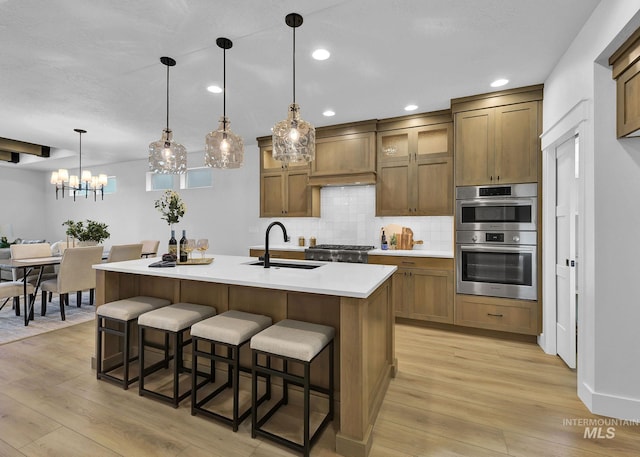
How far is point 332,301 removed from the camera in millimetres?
2020

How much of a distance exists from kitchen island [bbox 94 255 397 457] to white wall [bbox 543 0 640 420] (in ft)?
4.36

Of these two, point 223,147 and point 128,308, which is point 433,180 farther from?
point 128,308

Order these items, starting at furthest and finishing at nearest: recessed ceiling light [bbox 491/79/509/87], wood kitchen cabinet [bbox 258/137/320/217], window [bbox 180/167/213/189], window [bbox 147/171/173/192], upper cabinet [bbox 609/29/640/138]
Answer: window [bbox 147/171/173/192] → window [bbox 180/167/213/189] → wood kitchen cabinet [bbox 258/137/320/217] → recessed ceiling light [bbox 491/79/509/87] → upper cabinet [bbox 609/29/640/138]

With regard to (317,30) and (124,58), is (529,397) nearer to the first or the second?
(317,30)

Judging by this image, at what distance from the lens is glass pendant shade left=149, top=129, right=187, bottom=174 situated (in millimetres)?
2902

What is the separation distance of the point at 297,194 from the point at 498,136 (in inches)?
108

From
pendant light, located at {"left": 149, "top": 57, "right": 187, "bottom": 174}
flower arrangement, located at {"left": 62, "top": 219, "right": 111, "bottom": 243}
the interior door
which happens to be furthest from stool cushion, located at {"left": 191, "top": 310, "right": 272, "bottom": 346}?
flower arrangement, located at {"left": 62, "top": 219, "right": 111, "bottom": 243}

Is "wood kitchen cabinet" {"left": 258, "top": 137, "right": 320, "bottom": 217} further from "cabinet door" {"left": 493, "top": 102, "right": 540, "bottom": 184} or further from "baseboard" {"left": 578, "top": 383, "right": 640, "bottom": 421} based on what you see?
"baseboard" {"left": 578, "top": 383, "right": 640, "bottom": 421}

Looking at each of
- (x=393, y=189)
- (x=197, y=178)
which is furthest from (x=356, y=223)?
(x=197, y=178)

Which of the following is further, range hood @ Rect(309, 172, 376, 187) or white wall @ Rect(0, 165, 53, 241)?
white wall @ Rect(0, 165, 53, 241)

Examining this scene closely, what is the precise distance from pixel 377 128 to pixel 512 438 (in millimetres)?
3561

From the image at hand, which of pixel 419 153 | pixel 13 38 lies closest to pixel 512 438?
pixel 419 153

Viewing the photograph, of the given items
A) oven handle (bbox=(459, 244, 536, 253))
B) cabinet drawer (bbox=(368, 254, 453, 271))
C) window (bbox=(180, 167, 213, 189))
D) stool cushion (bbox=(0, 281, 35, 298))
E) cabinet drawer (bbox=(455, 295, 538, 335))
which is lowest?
cabinet drawer (bbox=(455, 295, 538, 335))

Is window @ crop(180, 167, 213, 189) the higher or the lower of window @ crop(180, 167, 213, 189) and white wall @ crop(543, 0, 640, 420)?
the higher
